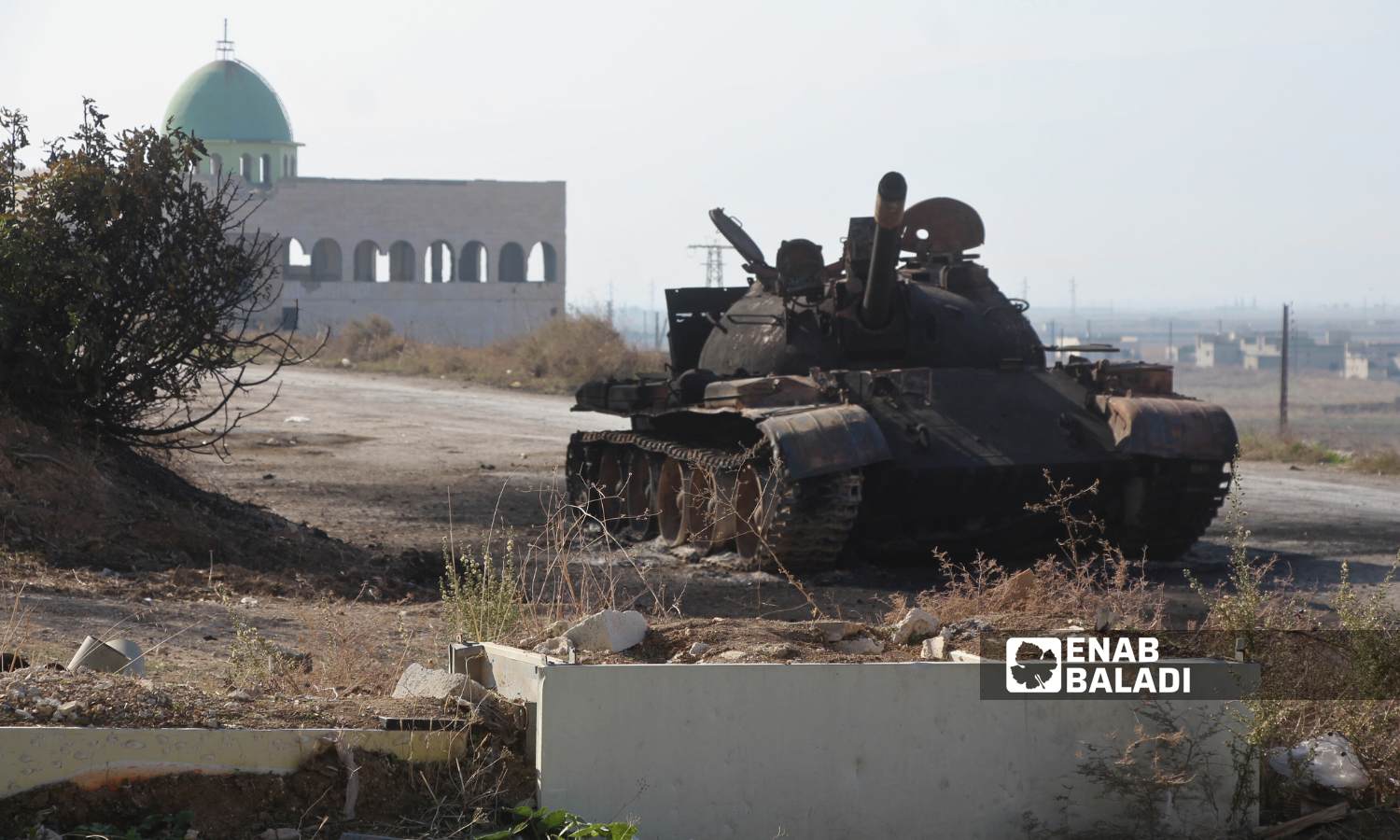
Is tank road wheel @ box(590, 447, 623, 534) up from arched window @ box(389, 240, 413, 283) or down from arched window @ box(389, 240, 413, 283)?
down

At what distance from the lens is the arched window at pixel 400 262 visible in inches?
2344

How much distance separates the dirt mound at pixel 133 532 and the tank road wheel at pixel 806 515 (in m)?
2.44

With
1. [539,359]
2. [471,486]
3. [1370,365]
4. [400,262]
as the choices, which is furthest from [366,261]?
[1370,365]

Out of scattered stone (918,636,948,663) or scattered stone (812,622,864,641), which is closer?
scattered stone (918,636,948,663)

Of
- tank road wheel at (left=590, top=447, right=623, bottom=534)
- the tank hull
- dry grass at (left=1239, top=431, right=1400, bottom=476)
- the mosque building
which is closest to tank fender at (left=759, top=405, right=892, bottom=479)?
the tank hull

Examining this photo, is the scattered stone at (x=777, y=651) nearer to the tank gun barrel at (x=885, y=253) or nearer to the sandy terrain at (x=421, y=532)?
the sandy terrain at (x=421, y=532)

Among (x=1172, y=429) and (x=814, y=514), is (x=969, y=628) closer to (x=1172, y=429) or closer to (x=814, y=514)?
(x=814, y=514)

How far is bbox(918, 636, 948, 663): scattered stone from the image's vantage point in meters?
6.96

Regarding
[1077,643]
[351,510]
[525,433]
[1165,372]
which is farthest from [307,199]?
[1077,643]

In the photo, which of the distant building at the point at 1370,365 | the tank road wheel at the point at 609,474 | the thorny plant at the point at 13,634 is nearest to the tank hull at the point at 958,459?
the tank road wheel at the point at 609,474

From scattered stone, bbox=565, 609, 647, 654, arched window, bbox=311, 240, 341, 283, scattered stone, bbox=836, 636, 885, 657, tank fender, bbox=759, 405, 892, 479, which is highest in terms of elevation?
arched window, bbox=311, 240, 341, 283

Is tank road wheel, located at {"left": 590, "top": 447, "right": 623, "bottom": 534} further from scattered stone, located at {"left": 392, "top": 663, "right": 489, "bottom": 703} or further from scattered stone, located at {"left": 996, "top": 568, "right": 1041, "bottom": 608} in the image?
scattered stone, located at {"left": 392, "top": 663, "right": 489, "bottom": 703}

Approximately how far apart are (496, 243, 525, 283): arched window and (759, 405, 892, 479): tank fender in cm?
4914

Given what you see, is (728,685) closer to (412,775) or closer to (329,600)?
(412,775)
